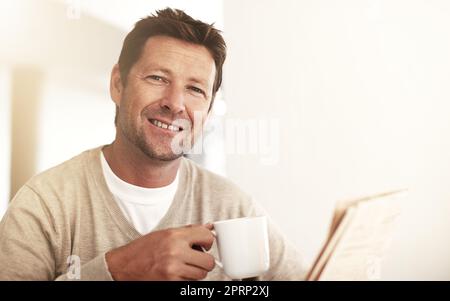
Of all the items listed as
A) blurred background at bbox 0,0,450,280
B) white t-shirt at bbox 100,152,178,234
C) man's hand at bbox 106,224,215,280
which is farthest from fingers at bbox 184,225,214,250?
blurred background at bbox 0,0,450,280

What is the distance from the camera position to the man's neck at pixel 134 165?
1277mm

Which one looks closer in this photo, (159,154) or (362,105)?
(159,154)

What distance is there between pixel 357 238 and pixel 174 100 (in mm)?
A: 583

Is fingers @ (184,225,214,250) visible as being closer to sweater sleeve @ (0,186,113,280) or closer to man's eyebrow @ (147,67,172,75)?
sweater sleeve @ (0,186,113,280)

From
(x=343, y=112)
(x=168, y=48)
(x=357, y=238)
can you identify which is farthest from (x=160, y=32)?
(x=357, y=238)

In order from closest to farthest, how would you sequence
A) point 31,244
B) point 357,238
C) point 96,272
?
point 357,238, point 96,272, point 31,244

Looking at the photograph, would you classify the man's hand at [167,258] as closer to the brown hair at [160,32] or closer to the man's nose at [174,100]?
the man's nose at [174,100]

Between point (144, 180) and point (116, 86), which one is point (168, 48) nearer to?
point (116, 86)

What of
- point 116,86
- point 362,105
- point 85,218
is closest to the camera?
point 85,218

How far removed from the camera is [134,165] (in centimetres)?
129

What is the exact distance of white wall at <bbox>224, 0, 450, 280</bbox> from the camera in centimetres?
145

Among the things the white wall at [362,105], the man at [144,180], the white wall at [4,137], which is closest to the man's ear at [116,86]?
the man at [144,180]

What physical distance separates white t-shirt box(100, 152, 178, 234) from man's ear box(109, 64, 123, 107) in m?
0.15

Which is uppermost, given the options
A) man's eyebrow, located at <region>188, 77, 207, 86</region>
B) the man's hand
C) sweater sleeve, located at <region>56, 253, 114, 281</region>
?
man's eyebrow, located at <region>188, 77, 207, 86</region>
